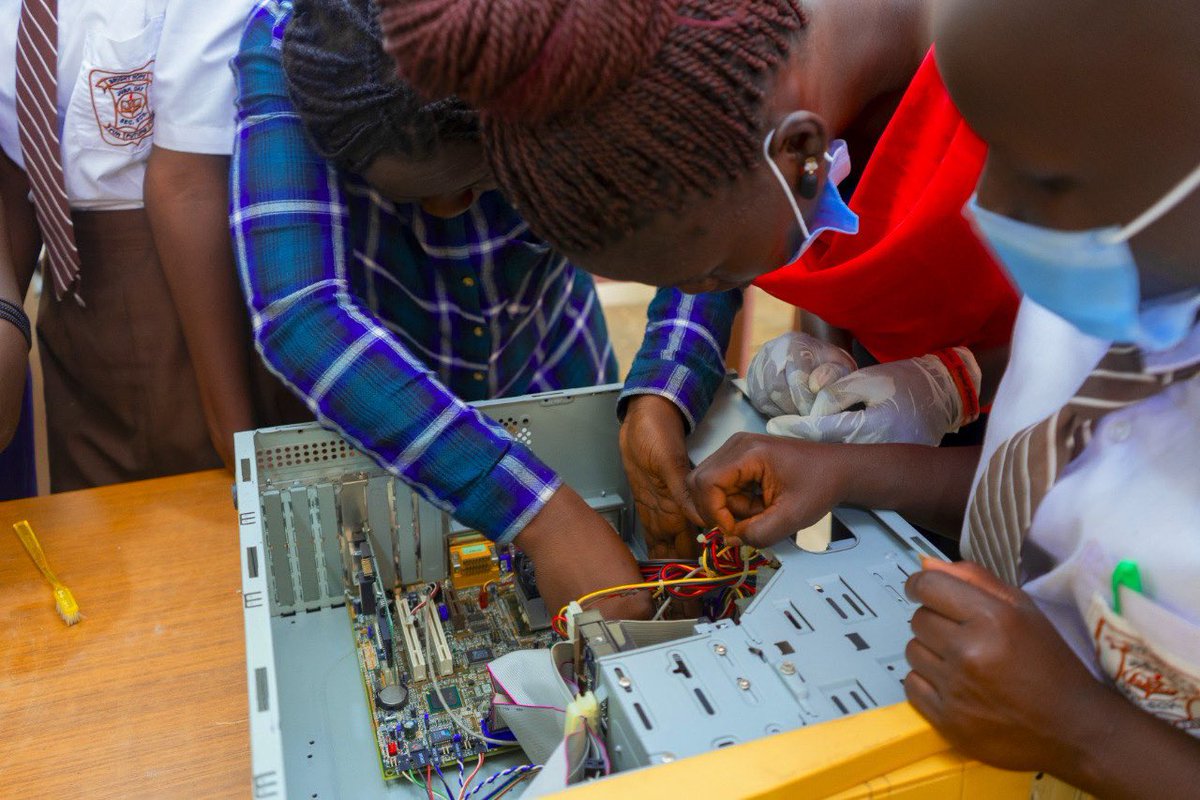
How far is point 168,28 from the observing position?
1231 mm

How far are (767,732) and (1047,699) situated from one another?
188 mm

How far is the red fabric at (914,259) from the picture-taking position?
0.93m

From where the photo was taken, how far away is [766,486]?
3.11ft

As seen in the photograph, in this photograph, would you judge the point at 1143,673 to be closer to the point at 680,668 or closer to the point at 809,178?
the point at 680,668

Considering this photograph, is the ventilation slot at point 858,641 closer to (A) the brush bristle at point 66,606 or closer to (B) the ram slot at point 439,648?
(B) the ram slot at point 439,648

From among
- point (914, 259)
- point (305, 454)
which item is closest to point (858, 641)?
point (914, 259)

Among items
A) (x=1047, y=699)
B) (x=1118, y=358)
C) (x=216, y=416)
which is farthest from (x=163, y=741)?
(x=1118, y=358)

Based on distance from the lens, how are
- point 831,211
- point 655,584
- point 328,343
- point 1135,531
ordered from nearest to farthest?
point 1135,531 → point 831,211 → point 655,584 → point 328,343

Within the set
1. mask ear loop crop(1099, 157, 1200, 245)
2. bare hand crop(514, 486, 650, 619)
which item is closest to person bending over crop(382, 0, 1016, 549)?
bare hand crop(514, 486, 650, 619)

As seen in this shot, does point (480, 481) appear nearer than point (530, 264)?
Yes

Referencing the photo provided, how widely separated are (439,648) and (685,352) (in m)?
0.46

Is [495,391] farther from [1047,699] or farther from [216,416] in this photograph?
[1047,699]

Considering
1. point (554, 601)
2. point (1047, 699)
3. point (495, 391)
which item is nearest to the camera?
point (1047, 699)

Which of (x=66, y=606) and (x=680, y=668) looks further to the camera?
(x=66, y=606)
